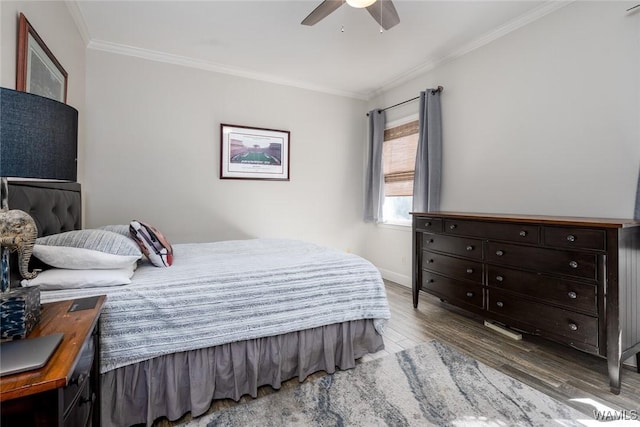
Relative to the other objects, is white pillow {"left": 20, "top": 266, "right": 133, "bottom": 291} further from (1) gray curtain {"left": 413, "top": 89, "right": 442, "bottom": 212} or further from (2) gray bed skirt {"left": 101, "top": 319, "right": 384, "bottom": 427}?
(1) gray curtain {"left": 413, "top": 89, "right": 442, "bottom": 212}

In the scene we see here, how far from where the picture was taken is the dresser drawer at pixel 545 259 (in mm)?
1830

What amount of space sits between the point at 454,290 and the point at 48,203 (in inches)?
120

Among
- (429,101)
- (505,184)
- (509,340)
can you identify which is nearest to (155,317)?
(509,340)

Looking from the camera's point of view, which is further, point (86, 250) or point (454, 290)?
point (454, 290)

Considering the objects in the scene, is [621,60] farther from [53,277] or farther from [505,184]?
[53,277]

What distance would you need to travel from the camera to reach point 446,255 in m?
2.73

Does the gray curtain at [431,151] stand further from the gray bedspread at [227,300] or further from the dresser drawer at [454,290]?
the gray bedspread at [227,300]

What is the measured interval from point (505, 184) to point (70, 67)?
3922 mm

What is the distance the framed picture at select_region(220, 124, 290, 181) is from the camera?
3600 millimetres

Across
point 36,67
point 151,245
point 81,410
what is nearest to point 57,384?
point 81,410

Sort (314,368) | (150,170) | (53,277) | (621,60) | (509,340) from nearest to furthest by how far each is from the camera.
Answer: (53,277), (314,368), (621,60), (509,340), (150,170)

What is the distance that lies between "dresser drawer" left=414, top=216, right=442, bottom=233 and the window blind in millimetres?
908

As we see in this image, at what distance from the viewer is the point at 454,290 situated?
8.71 feet

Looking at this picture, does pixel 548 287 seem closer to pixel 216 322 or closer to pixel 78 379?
pixel 216 322
